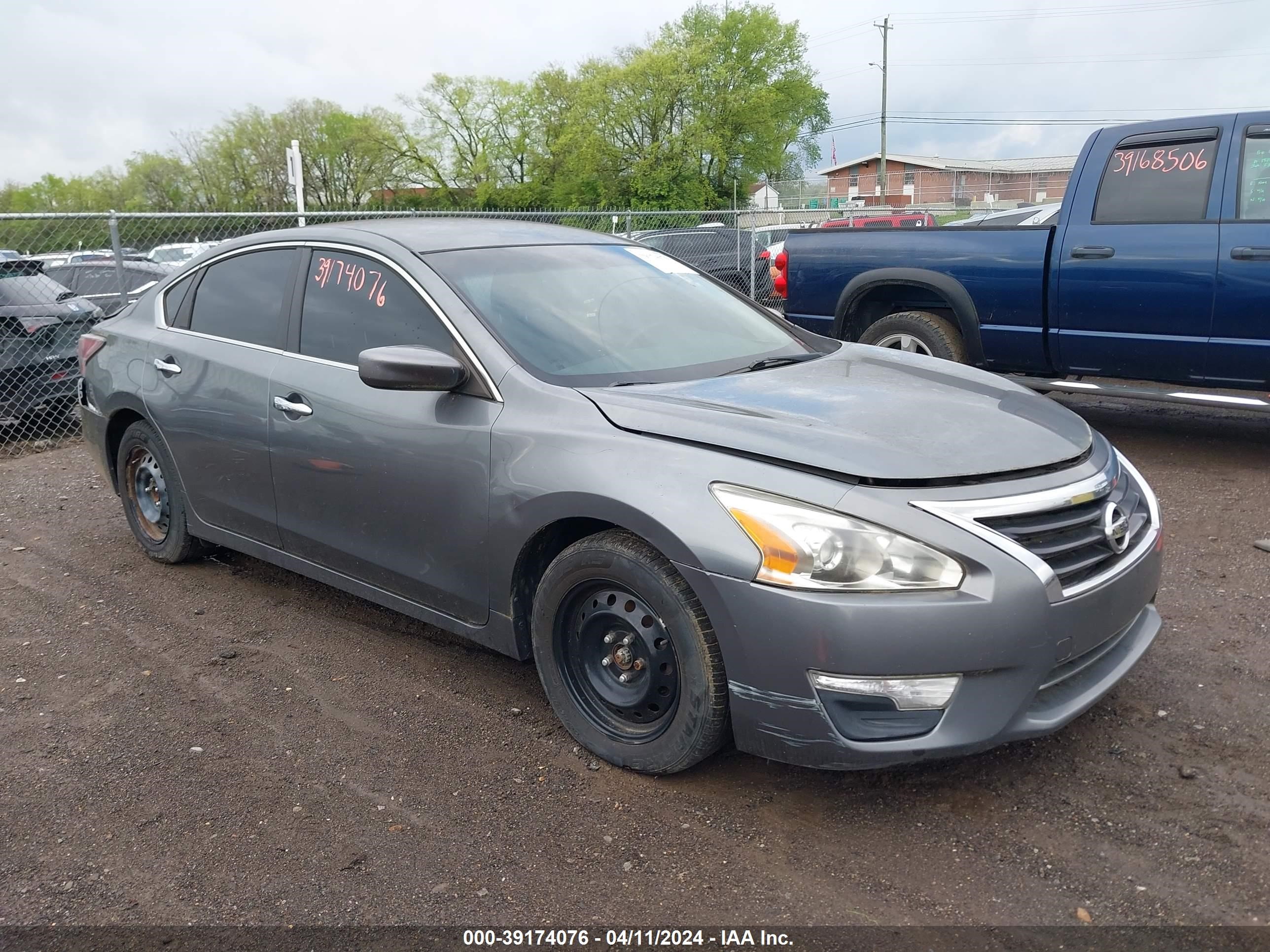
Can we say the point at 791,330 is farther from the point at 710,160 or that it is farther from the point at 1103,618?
the point at 710,160

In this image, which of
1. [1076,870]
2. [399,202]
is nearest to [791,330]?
[1076,870]

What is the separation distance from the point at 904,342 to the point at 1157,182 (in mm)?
1823

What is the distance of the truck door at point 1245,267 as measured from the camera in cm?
585

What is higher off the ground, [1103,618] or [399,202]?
[399,202]

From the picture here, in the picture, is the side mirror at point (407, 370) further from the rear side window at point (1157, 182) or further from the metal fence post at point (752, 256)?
the metal fence post at point (752, 256)

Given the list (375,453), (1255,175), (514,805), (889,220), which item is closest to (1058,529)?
(514,805)

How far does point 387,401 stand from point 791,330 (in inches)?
68.6

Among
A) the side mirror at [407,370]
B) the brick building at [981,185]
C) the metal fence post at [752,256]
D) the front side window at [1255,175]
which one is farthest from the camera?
the brick building at [981,185]

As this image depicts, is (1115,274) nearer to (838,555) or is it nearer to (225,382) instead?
(838,555)

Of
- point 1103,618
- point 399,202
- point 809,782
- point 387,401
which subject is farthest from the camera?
point 399,202

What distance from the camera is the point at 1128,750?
10.3 ft

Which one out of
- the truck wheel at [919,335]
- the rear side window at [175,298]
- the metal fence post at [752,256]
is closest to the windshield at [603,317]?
the rear side window at [175,298]

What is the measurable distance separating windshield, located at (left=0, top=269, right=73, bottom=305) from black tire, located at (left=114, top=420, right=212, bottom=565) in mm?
4314

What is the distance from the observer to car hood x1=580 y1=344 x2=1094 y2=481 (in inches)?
110
